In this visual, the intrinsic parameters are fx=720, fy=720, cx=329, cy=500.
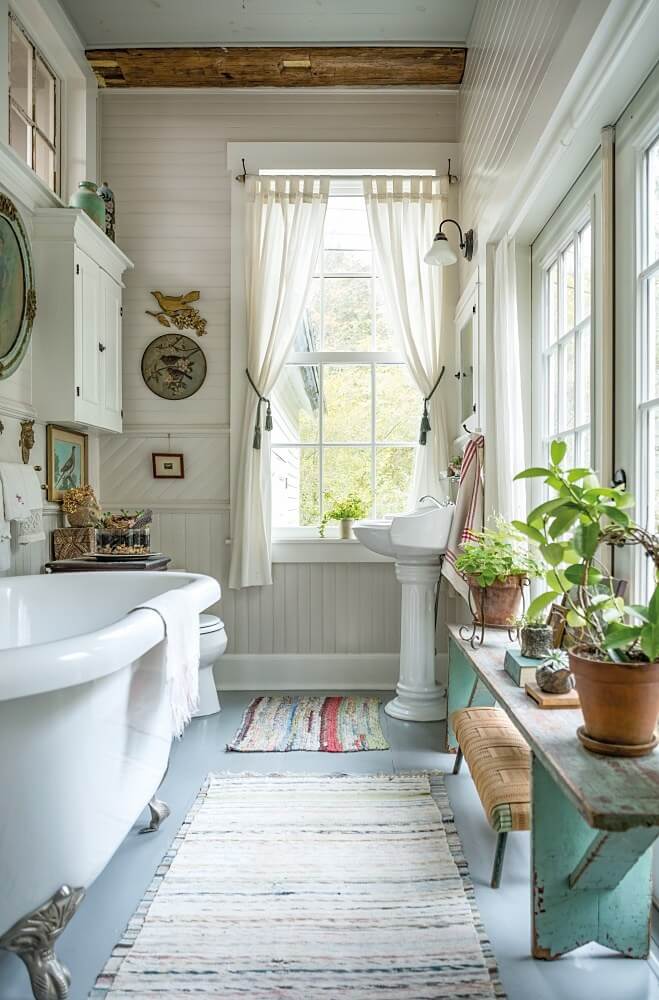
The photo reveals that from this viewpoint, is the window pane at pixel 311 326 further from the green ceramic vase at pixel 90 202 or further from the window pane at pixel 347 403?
the green ceramic vase at pixel 90 202

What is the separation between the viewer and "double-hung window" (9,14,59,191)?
332 centimetres

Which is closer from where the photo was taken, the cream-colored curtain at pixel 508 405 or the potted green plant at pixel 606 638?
the potted green plant at pixel 606 638

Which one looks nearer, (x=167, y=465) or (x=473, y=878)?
(x=473, y=878)

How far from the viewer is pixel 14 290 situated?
3.04 metres

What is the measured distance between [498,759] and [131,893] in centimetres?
106

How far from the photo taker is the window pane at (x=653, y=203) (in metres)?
1.79

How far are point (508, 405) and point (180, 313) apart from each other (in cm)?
220

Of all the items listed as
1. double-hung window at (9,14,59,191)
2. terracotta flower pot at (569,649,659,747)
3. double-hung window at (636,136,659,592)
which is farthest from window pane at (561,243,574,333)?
double-hung window at (9,14,59,191)

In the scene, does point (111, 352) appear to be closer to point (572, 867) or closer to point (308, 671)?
point (308, 671)

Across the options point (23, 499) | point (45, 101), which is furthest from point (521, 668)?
point (45, 101)

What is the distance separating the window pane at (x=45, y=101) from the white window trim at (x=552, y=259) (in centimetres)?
256

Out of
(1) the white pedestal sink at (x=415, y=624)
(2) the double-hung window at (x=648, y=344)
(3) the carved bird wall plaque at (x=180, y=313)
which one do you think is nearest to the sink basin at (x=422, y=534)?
(1) the white pedestal sink at (x=415, y=624)

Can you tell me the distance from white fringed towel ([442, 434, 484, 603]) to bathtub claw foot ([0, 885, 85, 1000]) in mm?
1897

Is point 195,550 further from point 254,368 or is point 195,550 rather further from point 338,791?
point 338,791
